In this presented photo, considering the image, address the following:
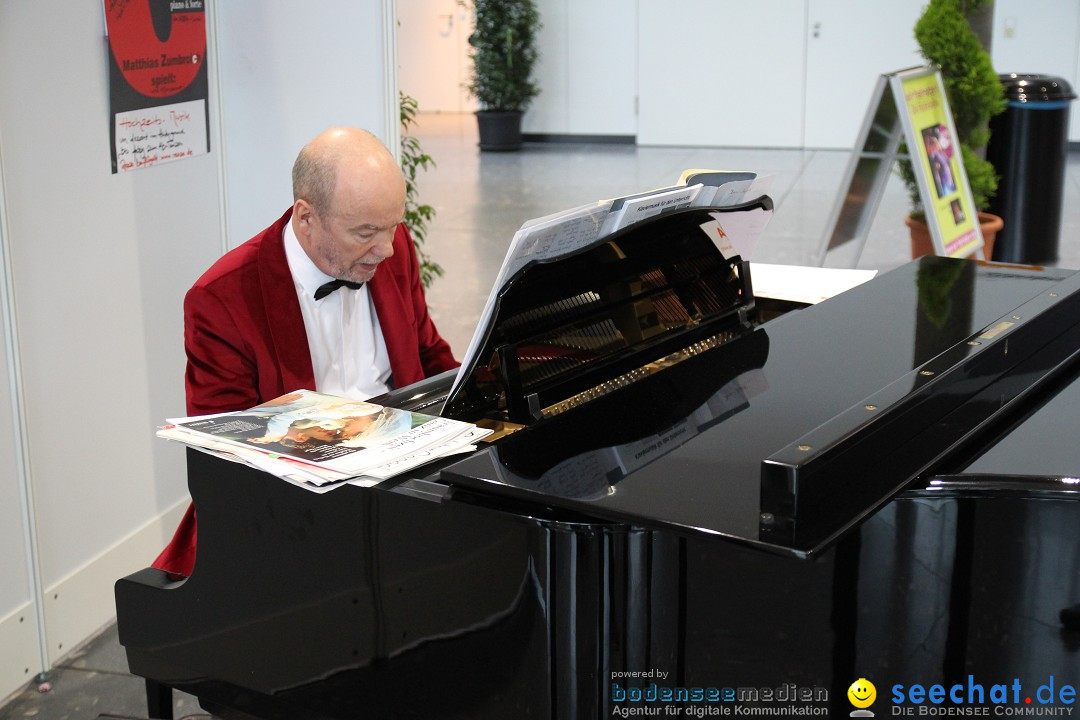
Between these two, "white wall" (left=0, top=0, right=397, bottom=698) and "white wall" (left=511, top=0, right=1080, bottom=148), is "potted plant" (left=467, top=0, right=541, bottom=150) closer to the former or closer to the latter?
"white wall" (left=511, top=0, right=1080, bottom=148)

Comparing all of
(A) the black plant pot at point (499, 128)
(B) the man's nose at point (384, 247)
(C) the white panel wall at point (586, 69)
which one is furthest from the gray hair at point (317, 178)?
(C) the white panel wall at point (586, 69)

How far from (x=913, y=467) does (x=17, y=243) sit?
210 cm

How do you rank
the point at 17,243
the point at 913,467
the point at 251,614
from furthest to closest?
the point at 17,243 < the point at 251,614 < the point at 913,467

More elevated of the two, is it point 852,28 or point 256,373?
point 852,28

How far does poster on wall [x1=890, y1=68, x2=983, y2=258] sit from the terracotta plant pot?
30cm

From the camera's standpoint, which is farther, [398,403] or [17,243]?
[17,243]

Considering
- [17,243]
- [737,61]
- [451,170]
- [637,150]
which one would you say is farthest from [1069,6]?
[17,243]

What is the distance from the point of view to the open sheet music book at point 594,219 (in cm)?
178

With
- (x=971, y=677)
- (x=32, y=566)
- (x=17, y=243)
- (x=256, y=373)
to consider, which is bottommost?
(x=32, y=566)

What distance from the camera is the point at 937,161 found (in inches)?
226

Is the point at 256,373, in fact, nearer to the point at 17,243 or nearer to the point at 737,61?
the point at 17,243

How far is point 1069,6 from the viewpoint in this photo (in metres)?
10.6

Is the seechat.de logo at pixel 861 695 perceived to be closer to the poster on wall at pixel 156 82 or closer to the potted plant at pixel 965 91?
the poster on wall at pixel 156 82

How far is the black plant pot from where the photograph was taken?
1196 centimetres
